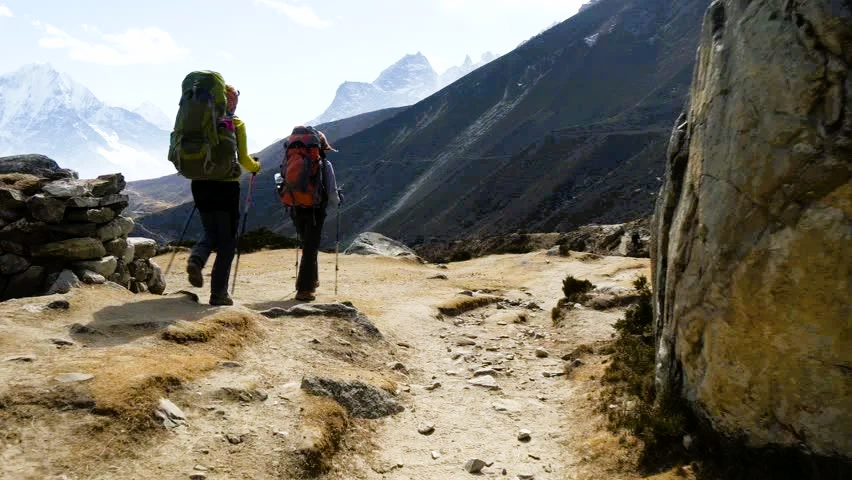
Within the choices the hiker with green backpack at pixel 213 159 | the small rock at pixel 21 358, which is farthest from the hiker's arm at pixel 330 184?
the small rock at pixel 21 358

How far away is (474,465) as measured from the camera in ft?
20.8

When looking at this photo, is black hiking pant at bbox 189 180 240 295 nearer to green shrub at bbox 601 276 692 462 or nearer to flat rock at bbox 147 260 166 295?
flat rock at bbox 147 260 166 295

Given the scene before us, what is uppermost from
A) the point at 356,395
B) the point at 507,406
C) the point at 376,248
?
the point at 376,248

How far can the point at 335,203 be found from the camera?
11914 millimetres

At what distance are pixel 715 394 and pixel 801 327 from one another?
111 cm

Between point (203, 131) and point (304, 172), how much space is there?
2708mm

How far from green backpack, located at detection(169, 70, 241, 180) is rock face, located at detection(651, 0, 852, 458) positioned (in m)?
6.96

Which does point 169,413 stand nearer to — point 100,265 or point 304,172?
point 100,265

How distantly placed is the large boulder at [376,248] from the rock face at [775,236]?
85.7 ft

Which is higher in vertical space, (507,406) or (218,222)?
(218,222)

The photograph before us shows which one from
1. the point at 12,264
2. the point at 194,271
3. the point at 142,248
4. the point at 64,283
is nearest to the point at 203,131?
the point at 194,271

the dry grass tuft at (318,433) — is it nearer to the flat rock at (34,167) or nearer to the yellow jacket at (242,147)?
the yellow jacket at (242,147)

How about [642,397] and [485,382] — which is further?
[485,382]

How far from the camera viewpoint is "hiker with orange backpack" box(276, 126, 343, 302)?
1177 centimetres
